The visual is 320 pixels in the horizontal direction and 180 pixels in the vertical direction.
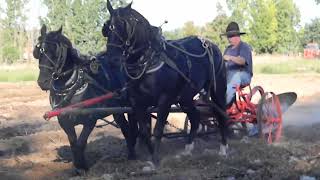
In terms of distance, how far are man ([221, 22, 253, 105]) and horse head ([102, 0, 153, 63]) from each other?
277 cm

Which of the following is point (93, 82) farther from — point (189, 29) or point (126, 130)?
point (189, 29)

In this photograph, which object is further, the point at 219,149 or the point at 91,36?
the point at 91,36

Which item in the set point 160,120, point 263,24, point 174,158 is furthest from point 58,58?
point 263,24

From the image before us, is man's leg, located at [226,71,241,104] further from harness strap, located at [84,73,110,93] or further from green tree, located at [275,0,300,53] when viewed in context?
green tree, located at [275,0,300,53]

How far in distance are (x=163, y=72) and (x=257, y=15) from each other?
44731 millimetres

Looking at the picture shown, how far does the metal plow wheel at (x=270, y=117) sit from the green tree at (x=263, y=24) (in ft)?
134

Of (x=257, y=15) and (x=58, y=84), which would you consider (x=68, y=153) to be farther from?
(x=257, y=15)

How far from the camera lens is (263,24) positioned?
169 feet

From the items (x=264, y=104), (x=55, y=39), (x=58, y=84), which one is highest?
(x=55, y=39)

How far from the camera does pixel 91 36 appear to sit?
130 ft

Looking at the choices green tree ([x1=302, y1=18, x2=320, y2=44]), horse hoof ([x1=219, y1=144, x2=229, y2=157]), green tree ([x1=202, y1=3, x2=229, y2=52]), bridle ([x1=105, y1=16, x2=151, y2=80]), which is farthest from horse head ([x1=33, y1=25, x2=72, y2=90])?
green tree ([x1=302, y1=18, x2=320, y2=44])

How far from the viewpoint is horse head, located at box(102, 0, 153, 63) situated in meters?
8.02

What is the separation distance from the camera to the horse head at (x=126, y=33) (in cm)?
802

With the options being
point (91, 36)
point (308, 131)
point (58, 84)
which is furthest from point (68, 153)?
point (91, 36)
